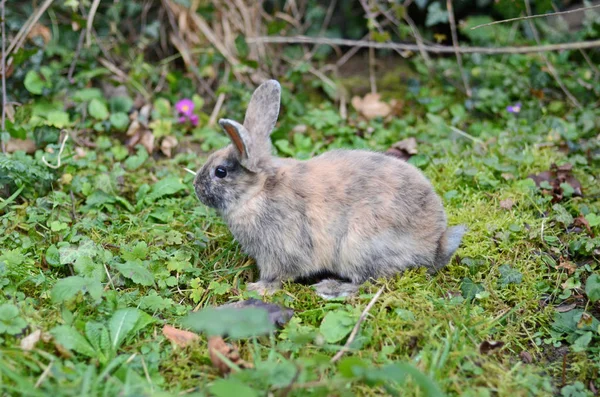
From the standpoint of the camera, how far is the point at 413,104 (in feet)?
21.3

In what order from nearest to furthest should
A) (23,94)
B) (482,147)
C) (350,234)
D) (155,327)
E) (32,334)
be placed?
1. (32,334)
2. (155,327)
3. (350,234)
4. (482,147)
5. (23,94)

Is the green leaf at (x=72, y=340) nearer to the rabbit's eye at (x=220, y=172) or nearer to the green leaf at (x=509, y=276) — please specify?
the rabbit's eye at (x=220, y=172)

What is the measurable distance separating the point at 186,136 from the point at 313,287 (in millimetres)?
2485

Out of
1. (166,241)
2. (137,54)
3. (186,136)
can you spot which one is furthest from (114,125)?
(166,241)

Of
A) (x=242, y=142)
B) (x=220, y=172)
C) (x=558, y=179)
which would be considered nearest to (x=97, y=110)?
(x=220, y=172)

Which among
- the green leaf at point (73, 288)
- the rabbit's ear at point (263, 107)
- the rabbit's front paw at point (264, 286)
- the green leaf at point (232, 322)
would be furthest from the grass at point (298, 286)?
the rabbit's ear at point (263, 107)

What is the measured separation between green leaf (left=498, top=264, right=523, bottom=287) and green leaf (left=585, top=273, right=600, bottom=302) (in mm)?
399

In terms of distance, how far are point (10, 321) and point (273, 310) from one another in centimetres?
142

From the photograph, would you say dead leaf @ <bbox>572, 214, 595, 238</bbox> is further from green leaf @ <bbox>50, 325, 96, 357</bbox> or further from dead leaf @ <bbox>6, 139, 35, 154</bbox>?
dead leaf @ <bbox>6, 139, 35, 154</bbox>

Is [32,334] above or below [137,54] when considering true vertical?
below

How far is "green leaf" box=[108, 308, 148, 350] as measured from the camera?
3389 millimetres

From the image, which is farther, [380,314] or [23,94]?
[23,94]

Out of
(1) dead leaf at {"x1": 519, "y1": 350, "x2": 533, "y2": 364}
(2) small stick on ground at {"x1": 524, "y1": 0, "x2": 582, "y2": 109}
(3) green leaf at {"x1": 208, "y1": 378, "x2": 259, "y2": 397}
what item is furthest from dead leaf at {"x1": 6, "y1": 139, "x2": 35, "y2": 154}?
(2) small stick on ground at {"x1": 524, "y1": 0, "x2": 582, "y2": 109}

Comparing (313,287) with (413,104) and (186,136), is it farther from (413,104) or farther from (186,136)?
(413,104)
